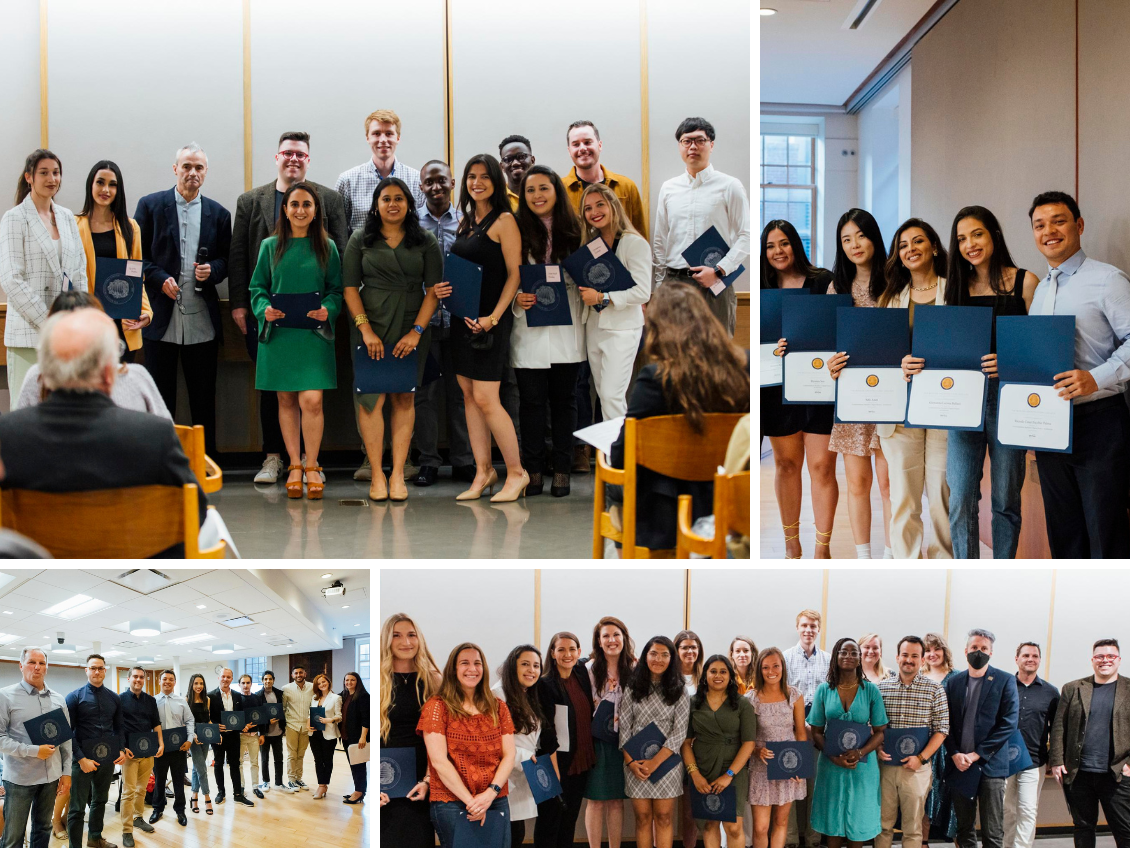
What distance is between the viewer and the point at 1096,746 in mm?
3805

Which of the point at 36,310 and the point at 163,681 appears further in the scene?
the point at 163,681

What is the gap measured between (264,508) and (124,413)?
3.57ft

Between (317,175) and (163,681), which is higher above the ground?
(317,175)

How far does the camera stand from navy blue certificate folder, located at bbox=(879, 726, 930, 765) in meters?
3.74

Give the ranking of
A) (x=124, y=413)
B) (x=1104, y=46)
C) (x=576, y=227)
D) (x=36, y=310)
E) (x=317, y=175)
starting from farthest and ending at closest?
1. (x=317, y=175)
2. (x=576, y=227)
3. (x=1104, y=46)
4. (x=36, y=310)
5. (x=124, y=413)

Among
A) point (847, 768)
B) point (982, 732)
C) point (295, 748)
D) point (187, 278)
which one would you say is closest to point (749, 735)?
point (847, 768)

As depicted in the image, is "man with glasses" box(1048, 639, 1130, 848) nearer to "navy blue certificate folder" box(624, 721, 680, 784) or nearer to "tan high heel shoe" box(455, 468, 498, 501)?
"navy blue certificate folder" box(624, 721, 680, 784)

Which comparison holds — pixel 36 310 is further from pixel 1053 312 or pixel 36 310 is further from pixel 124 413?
pixel 1053 312

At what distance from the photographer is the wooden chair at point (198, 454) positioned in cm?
288

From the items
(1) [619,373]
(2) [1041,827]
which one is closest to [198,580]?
(1) [619,373]

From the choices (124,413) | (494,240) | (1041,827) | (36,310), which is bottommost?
(1041,827)

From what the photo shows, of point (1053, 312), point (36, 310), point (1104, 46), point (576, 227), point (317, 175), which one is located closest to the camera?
point (36, 310)

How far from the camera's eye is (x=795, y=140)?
Answer: 3855mm

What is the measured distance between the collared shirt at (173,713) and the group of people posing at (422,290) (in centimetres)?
91
